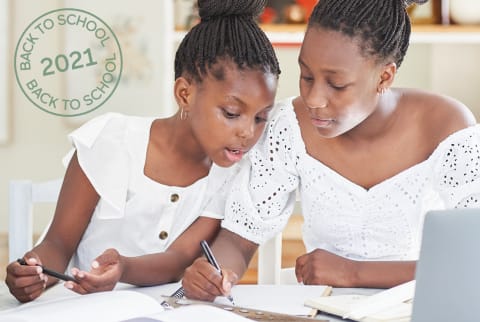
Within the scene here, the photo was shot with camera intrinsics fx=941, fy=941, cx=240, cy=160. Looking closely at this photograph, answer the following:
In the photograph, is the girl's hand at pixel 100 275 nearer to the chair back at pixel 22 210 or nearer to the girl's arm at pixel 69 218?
the girl's arm at pixel 69 218

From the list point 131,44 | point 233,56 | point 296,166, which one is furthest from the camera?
point 131,44

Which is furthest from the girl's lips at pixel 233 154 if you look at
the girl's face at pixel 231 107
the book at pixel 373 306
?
the book at pixel 373 306

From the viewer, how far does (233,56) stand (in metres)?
1.45

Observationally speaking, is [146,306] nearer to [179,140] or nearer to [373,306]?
[373,306]

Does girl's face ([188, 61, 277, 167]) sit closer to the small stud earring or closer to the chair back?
the small stud earring

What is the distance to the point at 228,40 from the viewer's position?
1.46 m

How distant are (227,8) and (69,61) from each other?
165 centimetres

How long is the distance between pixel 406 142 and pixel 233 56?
0.31 metres

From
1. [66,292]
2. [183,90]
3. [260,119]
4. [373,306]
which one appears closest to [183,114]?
[183,90]

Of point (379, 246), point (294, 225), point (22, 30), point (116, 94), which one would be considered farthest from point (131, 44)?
point (379, 246)

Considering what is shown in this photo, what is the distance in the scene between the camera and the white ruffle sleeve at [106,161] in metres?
1.60

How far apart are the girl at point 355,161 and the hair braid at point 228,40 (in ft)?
0.32

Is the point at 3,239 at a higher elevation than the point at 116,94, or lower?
lower

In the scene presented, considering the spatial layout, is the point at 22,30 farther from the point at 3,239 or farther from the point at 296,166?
the point at 296,166
